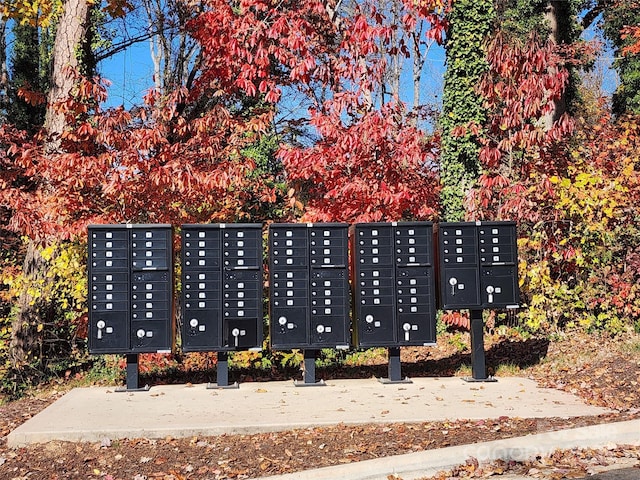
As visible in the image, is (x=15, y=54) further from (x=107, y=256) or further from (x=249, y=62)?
(x=107, y=256)

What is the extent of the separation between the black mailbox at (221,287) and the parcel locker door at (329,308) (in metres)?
0.58

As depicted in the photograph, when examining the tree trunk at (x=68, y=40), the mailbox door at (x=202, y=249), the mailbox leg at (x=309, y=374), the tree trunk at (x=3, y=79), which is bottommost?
the mailbox leg at (x=309, y=374)

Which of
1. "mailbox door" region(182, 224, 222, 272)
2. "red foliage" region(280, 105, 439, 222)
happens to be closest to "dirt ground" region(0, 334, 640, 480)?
"mailbox door" region(182, 224, 222, 272)

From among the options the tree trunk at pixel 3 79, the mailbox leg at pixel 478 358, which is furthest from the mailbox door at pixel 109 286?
the tree trunk at pixel 3 79

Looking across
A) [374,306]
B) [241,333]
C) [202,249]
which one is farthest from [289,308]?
[202,249]

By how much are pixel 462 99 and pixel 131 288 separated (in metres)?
6.24

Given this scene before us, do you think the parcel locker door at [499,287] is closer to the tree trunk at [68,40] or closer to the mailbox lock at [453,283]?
the mailbox lock at [453,283]

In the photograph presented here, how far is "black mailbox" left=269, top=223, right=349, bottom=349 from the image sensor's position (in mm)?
7359

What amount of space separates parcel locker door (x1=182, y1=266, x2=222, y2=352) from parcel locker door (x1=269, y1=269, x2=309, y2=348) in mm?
577

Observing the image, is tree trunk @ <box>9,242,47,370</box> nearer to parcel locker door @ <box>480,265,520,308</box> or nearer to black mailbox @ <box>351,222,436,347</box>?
black mailbox @ <box>351,222,436,347</box>

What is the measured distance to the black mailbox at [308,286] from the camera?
24.1 feet

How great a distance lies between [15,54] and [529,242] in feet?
52.0

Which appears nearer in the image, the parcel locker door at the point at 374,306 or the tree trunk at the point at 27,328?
the parcel locker door at the point at 374,306

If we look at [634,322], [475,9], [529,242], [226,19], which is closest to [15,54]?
[226,19]
